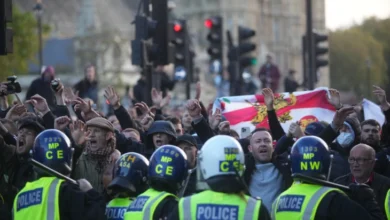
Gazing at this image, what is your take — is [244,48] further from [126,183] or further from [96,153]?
[126,183]

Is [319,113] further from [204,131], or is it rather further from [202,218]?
[202,218]

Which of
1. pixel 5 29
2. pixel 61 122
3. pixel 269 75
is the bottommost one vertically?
pixel 61 122

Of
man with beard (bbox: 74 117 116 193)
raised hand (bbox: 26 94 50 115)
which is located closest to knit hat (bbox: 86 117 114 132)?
man with beard (bbox: 74 117 116 193)

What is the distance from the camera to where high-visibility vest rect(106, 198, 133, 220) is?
10.6 metres

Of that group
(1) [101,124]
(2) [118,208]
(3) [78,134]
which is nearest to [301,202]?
(2) [118,208]

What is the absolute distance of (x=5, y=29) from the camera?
46.8 feet

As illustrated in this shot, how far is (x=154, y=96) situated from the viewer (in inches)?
642

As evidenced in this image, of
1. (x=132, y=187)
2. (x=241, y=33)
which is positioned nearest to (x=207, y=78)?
(x=241, y=33)

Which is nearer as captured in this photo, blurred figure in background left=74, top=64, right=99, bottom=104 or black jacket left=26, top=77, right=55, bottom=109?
black jacket left=26, top=77, right=55, bottom=109

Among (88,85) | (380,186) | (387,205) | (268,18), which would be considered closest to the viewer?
(387,205)

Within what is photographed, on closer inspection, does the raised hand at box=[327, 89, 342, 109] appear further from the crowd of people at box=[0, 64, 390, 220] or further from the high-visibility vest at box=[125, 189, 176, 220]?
the high-visibility vest at box=[125, 189, 176, 220]

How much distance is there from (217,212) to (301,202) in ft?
3.11

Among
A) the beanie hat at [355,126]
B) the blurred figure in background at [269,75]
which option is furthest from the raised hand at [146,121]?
the blurred figure in background at [269,75]

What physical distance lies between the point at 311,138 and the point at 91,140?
9.06 ft
